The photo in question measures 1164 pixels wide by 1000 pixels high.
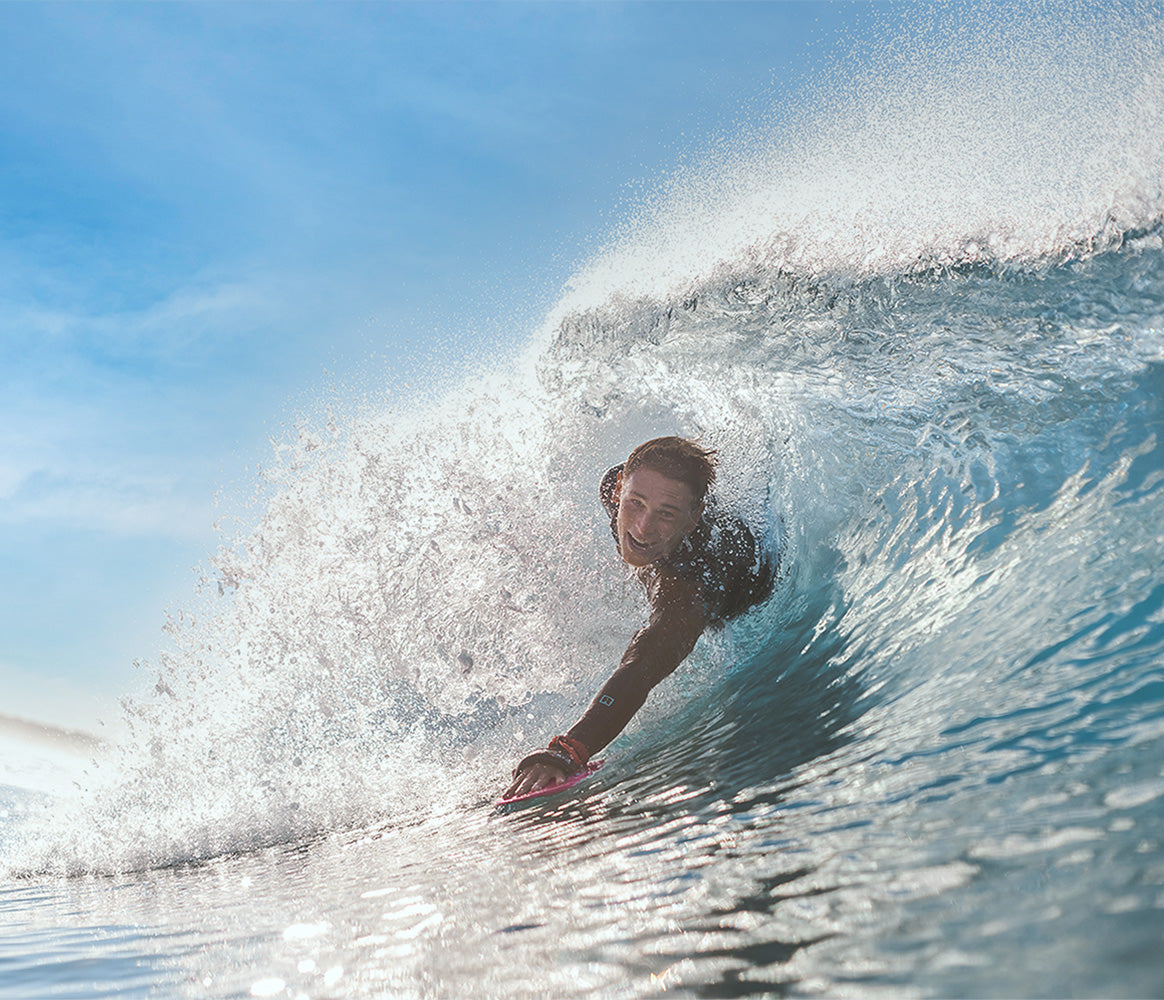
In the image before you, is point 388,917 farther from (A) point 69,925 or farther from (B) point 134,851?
(B) point 134,851

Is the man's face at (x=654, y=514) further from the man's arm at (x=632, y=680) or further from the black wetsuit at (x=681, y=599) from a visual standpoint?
the man's arm at (x=632, y=680)

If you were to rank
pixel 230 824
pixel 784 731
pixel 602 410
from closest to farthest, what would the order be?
1. pixel 784 731
2. pixel 230 824
3. pixel 602 410

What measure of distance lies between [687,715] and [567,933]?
2.51 metres

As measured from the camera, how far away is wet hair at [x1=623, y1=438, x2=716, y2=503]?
4.22 meters

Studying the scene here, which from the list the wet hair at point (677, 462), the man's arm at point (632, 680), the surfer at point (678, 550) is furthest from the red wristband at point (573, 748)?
the wet hair at point (677, 462)

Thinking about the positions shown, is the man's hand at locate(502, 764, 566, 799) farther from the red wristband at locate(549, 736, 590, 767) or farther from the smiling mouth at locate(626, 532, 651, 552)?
the smiling mouth at locate(626, 532, 651, 552)

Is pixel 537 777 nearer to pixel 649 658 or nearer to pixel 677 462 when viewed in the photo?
pixel 649 658

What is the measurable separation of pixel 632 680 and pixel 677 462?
138 cm

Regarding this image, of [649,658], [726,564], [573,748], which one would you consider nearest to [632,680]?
[649,658]

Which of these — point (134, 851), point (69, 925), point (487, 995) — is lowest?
point (487, 995)

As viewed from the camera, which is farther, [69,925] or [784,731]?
[784,731]

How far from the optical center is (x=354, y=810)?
3.91 m

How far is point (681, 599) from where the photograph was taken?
392 cm

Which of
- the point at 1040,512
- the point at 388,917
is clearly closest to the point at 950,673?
the point at 1040,512
